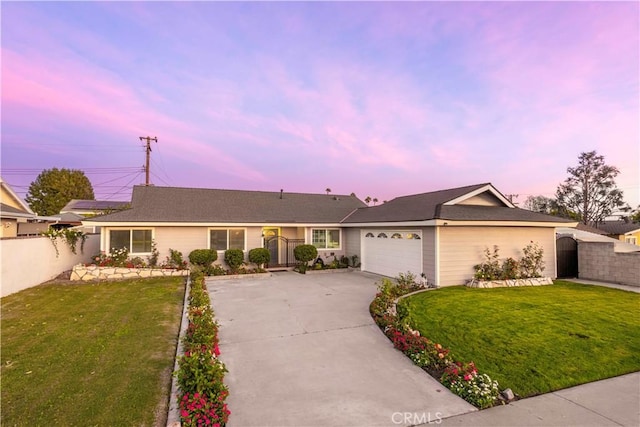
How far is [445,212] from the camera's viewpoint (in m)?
11.3

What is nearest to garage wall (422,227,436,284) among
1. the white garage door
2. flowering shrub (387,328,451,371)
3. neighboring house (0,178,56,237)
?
the white garage door

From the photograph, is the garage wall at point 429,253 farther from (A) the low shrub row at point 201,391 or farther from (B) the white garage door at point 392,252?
(A) the low shrub row at point 201,391

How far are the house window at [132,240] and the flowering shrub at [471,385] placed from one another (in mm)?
13791

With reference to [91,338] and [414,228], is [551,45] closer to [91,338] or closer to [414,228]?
[414,228]

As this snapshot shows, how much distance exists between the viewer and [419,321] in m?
7.20

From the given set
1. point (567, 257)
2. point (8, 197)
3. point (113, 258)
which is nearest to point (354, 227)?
point (567, 257)

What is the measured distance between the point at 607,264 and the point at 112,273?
20348mm

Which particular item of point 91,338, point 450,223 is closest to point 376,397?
point 91,338

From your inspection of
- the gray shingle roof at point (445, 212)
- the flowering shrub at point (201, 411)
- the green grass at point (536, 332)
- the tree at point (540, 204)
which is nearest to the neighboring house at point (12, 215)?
the flowering shrub at point (201, 411)

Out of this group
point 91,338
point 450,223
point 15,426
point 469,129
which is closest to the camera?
point 15,426

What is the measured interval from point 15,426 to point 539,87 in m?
17.6

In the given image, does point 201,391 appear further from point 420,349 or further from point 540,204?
point 540,204

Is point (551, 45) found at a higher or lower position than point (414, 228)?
higher

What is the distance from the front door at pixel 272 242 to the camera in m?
17.2
